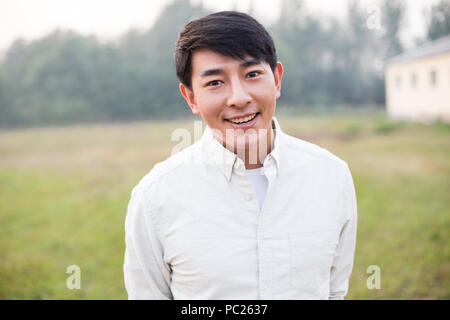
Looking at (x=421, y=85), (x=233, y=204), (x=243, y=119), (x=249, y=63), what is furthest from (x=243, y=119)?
(x=421, y=85)

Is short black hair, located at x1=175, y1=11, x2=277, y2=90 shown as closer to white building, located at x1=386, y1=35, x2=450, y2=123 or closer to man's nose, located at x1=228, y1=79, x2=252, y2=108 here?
man's nose, located at x1=228, y1=79, x2=252, y2=108

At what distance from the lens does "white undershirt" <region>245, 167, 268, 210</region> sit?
1.43 meters

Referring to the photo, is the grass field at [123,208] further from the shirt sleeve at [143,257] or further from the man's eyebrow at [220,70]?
the man's eyebrow at [220,70]

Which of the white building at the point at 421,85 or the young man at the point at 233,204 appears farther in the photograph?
the white building at the point at 421,85

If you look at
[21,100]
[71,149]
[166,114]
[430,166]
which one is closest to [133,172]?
[71,149]

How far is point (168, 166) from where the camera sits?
1405 millimetres

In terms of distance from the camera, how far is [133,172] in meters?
Result: 9.38

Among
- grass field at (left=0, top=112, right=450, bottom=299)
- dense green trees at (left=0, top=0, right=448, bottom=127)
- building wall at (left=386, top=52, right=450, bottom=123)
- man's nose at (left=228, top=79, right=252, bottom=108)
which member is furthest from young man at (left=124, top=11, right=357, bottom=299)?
dense green trees at (left=0, top=0, right=448, bottom=127)

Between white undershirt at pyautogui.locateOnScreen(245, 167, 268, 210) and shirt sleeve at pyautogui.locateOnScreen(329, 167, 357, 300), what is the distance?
→ 31 centimetres

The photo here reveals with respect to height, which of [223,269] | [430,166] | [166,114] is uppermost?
[166,114]

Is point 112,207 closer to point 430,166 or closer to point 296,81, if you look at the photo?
point 430,166

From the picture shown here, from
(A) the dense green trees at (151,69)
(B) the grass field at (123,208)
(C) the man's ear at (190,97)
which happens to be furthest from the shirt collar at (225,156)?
(A) the dense green trees at (151,69)

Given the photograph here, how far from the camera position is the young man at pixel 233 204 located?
1302 mm
